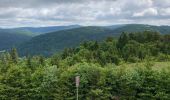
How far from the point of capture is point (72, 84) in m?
39.0

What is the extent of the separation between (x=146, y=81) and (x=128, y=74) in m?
1.97

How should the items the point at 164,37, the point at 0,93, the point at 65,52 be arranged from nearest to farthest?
the point at 0,93
the point at 65,52
the point at 164,37

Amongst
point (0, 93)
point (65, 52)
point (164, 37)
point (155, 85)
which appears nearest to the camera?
point (155, 85)

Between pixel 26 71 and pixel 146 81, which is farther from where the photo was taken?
pixel 26 71

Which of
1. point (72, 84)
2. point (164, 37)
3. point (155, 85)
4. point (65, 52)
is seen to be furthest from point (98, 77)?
point (164, 37)

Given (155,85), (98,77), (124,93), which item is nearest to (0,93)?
(98,77)

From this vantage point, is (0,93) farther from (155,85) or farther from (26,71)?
(155,85)

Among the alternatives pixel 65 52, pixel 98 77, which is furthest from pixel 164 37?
pixel 98 77

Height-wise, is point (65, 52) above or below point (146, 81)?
below

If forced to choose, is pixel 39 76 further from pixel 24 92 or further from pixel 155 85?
pixel 155 85

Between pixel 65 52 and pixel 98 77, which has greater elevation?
pixel 98 77

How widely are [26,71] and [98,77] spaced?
27.5 ft

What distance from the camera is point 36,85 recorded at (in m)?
39.7

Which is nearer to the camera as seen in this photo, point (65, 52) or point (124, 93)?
point (124, 93)
